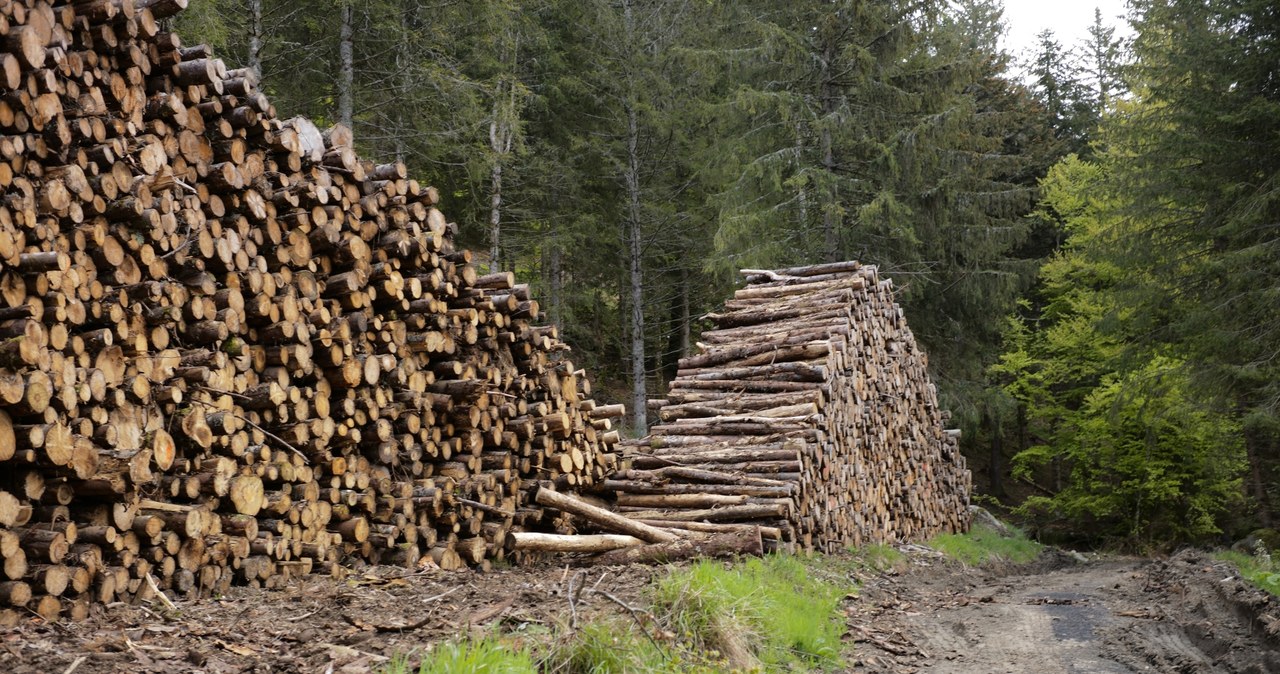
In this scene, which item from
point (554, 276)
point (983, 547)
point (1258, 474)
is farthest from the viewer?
point (554, 276)

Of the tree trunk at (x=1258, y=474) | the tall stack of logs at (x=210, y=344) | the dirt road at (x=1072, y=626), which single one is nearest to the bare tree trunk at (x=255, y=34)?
the tall stack of logs at (x=210, y=344)

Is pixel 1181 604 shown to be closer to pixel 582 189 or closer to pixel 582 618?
pixel 582 618

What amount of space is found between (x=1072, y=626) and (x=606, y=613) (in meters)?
4.28

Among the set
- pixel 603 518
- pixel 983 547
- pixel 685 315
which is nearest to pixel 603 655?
pixel 603 518

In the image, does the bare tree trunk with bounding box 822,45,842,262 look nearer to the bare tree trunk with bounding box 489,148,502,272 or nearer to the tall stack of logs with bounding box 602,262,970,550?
the tall stack of logs with bounding box 602,262,970,550

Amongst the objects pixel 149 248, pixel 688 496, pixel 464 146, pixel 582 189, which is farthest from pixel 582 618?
pixel 582 189

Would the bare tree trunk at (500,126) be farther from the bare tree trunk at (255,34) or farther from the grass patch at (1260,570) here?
the grass patch at (1260,570)

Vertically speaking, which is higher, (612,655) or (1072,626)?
(612,655)

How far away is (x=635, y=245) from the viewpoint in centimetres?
2078

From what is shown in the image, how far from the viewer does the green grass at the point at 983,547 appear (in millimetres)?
13516

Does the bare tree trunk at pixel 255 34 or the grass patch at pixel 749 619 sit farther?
the bare tree trunk at pixel 255 34

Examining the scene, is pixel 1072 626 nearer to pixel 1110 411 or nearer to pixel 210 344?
pixel 210 344

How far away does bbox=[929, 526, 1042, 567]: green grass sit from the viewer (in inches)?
532

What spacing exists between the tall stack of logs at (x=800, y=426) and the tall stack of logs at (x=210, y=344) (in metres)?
2.03
